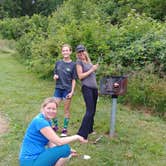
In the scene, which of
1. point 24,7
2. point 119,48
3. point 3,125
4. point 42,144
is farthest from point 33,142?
point 24,7

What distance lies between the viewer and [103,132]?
296 inches

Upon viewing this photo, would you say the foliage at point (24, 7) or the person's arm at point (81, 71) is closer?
the person's arm at point (81, 71)

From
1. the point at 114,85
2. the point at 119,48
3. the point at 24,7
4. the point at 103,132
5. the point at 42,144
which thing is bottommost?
A: the point at 103,132

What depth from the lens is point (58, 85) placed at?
23.7ft

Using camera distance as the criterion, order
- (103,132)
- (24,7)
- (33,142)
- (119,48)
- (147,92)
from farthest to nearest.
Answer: (24,7)
(119,48)
(147,92)
(103,132)
(33,142)

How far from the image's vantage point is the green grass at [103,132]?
6156mm

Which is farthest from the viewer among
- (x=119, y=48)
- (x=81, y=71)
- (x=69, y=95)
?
(x=119, y=48)

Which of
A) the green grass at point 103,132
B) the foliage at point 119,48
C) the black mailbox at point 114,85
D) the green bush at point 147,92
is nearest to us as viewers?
the green grass at point 103,132

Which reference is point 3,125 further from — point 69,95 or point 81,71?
point 81,71

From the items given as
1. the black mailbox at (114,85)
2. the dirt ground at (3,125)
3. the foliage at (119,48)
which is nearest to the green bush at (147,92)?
the foliage at (119,48)

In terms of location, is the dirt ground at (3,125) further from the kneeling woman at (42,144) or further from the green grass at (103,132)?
Answer: the kneeling woman at (42,144)

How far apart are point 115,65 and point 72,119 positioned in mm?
2867

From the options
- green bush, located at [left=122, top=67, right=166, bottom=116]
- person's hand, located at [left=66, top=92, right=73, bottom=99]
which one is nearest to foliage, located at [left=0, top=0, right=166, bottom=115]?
green bush, located at [left=122, top=67, right=166, bottom=116]

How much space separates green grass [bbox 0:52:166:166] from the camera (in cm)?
616
